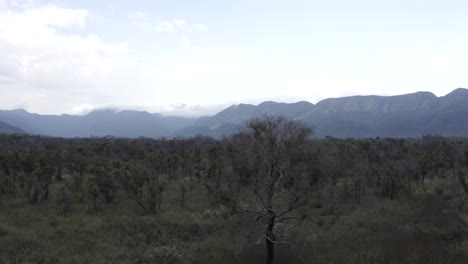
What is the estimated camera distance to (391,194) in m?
30.1

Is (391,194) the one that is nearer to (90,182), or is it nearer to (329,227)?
(329,227)

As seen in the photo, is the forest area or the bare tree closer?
the bare tree

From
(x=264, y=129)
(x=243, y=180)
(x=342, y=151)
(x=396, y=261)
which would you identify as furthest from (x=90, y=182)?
(x=342, y=151)

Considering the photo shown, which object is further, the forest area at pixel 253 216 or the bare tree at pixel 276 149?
the forest area at pixel 253 216

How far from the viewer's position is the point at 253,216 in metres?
22.8

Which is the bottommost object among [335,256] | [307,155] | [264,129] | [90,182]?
[335,256]

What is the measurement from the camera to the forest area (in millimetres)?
17906

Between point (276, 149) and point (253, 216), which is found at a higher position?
point (276, 149)

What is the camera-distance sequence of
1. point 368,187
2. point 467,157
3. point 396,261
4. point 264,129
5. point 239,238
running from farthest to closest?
1. point 368,187
2. point 467,157
3. point 239,238
4. point 264,129
5. point 396,261

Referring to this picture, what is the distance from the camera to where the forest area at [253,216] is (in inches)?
705

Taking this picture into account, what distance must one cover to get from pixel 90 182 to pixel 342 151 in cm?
2465

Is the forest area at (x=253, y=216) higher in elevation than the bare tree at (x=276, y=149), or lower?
lower

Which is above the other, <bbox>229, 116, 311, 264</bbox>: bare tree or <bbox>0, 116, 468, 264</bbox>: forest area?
<bbox>229, 116, 311, 264</bbox>: bare tree

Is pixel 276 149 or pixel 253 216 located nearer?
pixel 276 149
